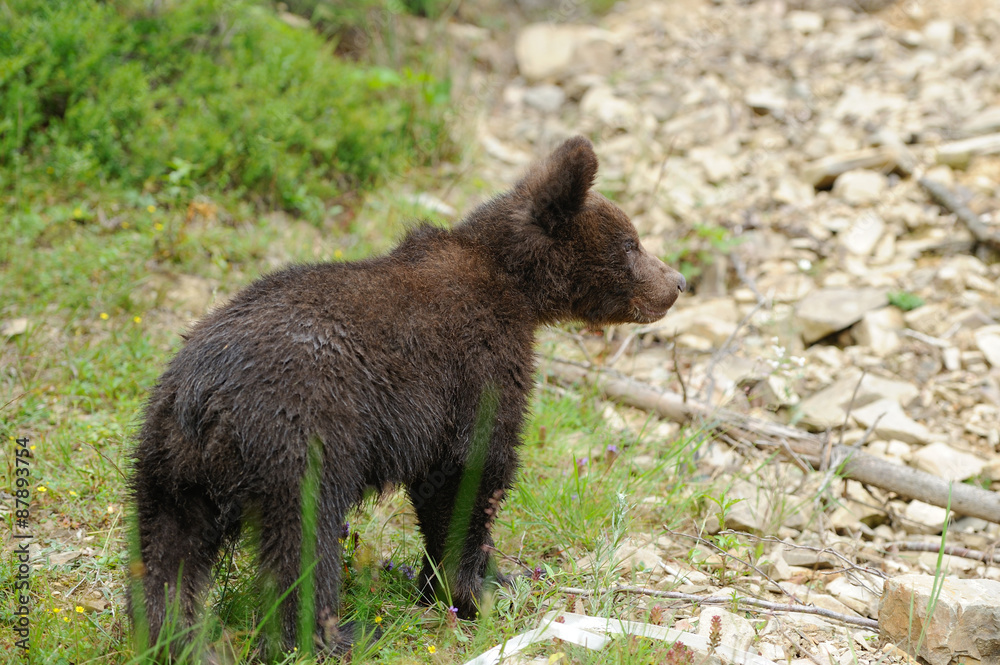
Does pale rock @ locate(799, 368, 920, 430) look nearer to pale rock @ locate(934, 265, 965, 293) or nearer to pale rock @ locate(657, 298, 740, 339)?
pale rock @ locate(657, 298, 740, 339)

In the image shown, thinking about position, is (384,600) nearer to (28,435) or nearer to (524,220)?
(524,220)

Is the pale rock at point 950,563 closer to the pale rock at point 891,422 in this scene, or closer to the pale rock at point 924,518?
the pale rock at point 924,518

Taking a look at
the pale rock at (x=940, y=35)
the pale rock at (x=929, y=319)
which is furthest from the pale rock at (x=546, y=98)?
the pale rock at (x=929, y=319)

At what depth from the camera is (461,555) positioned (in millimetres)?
3662

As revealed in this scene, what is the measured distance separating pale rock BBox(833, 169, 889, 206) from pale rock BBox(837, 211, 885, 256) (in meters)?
0.23

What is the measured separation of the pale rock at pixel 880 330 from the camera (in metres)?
6.50

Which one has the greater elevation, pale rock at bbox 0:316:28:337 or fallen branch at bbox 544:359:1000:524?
pale rock at bbox 0:316:28:337

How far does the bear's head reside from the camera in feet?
12.8

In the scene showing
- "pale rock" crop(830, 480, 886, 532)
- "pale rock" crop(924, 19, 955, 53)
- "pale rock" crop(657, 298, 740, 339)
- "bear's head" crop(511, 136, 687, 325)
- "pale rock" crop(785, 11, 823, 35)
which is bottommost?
"pale rock" crop(657, 298, 740, 339)

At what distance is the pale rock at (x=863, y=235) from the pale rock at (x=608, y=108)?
2731mm

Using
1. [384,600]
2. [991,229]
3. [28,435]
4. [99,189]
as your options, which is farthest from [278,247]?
[991,229]

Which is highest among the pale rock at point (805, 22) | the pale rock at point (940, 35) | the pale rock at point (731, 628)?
the pale rock at point (940, 35)

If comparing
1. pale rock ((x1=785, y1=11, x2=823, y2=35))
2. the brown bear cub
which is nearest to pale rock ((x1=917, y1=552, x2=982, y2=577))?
the brown bear cub

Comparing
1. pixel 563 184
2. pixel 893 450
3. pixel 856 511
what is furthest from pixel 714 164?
pixel 563 184
